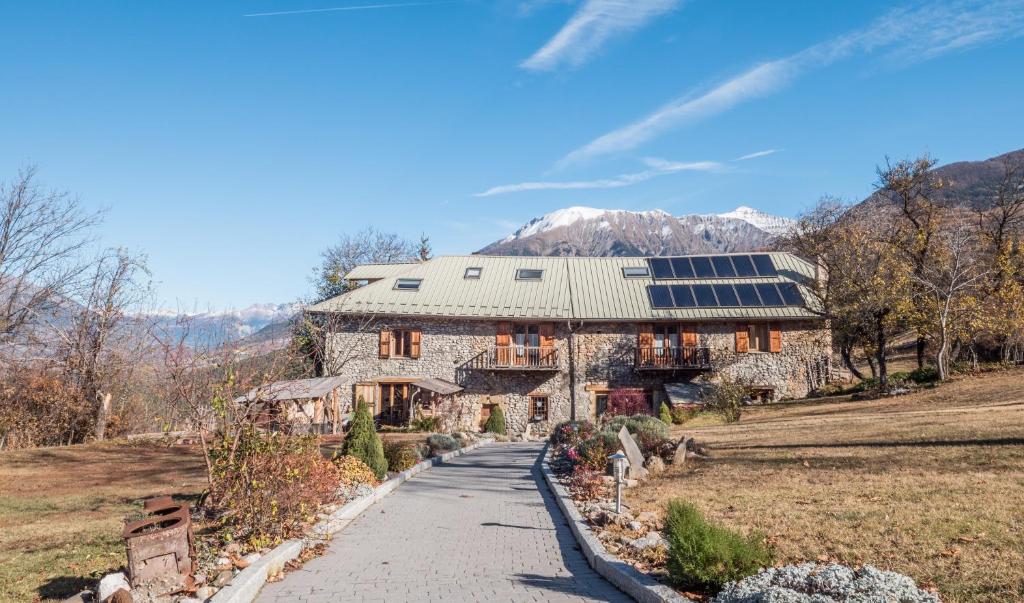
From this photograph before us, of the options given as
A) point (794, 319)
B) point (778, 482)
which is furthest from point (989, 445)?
point (794, 319)

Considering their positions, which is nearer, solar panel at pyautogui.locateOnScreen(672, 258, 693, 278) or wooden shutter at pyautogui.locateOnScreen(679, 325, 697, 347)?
wooden shutter at pyautogui.locateOnScreen(679, 325, 697, 347)

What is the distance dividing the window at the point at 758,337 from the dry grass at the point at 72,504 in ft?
69.6

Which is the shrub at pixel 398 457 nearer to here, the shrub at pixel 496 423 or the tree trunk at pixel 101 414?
the shrub at pixel 496 423

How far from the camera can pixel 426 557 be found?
756cm

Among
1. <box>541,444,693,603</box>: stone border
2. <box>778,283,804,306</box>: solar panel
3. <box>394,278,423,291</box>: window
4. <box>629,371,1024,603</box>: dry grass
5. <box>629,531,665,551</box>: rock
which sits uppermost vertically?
<box>394,278,423,291</box>: window

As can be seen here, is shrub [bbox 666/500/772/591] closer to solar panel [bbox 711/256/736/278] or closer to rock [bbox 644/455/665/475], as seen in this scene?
rock [bbox 644/455/665/475]

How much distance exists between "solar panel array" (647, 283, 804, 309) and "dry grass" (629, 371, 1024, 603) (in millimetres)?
11502

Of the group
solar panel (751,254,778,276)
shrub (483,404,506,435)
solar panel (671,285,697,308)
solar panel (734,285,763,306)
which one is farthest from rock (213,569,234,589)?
A: solar panel (751,254,778,276)

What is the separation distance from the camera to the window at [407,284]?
31.4 metres

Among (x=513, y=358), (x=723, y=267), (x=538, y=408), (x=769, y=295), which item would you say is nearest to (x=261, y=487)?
(x=513, y=358)

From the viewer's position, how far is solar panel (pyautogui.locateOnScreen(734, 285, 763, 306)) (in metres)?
29.2

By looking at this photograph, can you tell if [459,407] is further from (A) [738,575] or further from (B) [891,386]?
(A) [738,575]

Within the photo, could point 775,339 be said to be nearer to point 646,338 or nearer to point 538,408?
point 646,338

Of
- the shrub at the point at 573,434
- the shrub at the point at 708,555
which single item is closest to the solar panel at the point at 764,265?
the shrub at the point at 573,434
